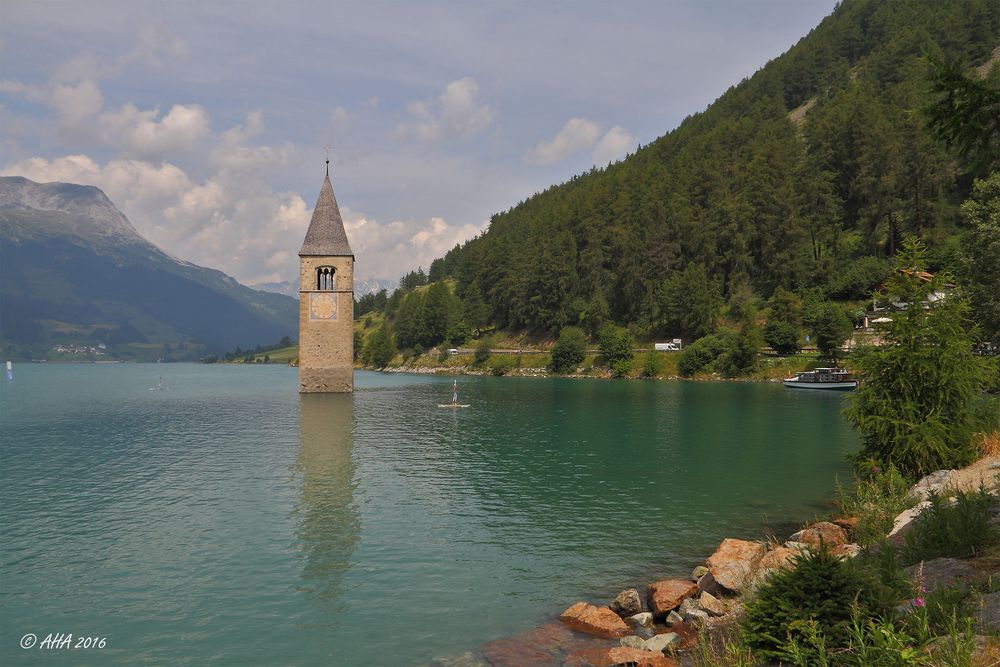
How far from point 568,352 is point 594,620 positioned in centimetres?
10969

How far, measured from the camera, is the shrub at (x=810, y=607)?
28.5ft

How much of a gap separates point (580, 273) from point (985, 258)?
3977 inches

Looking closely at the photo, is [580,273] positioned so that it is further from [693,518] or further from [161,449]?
[693,518]

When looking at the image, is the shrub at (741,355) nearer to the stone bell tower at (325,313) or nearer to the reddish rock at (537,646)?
the stone bell tower at (325,313)

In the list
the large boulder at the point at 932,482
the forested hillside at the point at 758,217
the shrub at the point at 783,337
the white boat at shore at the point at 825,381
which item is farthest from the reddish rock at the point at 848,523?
the shrub at the point at 783,337

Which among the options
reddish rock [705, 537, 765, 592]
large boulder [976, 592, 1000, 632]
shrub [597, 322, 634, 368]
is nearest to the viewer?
large boulder [976, 592, 1000, 632]

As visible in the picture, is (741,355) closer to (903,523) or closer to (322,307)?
(322,307)

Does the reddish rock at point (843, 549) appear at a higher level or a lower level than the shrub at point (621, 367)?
lower

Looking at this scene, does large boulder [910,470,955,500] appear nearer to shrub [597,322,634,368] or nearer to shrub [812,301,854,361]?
shrub [812,301,854,361]

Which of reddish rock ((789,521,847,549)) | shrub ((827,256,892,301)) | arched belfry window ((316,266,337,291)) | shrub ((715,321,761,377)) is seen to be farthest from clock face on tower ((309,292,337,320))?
shrub ((827,256,892,301))

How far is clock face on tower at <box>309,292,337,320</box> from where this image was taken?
269ft

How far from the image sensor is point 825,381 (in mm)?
84688

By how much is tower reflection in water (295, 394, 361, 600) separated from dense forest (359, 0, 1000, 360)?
285 feet

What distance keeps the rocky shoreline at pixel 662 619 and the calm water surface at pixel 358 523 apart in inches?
34.5
